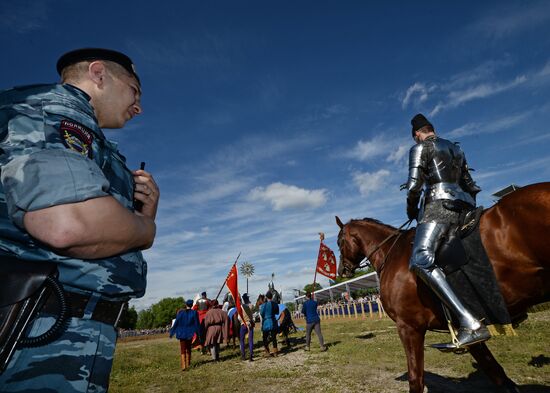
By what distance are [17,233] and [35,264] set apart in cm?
17

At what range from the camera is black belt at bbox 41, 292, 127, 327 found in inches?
46.2

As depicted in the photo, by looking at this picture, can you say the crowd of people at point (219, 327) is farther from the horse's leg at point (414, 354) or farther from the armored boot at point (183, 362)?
the horse's leg at point (414, 354)

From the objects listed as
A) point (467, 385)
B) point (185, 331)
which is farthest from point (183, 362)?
point (467, 385)

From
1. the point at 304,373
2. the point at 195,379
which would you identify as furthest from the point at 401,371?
the point at 195,379

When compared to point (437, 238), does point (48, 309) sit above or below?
below

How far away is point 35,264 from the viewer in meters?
1.13

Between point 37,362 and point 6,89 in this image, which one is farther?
point 6,89

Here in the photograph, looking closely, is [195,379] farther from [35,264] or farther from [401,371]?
[35,264]

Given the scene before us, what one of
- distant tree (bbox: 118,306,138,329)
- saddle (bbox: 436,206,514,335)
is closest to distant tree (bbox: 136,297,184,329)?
distant tree (bbox: 118,306,138,329)

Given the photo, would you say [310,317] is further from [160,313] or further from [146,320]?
[146,320]

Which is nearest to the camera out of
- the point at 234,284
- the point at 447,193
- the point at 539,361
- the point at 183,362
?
the point at 447,193

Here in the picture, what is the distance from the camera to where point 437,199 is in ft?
13.5

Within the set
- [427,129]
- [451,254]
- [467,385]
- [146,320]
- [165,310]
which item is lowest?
[467,385]

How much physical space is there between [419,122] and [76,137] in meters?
4.55
